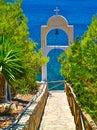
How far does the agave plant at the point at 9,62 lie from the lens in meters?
14.8

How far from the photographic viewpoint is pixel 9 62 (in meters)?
15.2

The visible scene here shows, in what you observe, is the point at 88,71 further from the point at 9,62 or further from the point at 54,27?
the point at 54,27

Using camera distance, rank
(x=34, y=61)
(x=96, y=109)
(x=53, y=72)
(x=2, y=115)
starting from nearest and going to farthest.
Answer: (x=96, y=109) → (x=2, y=115) → (x=34, y=61) → (x=53, y=72)

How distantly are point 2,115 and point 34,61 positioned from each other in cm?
→ 714

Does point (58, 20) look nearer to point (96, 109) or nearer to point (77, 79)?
point (77, 79)

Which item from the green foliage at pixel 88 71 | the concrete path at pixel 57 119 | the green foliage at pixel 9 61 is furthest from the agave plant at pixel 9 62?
the green foliage at pixel 88 71

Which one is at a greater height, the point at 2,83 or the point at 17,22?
the point at 17,22

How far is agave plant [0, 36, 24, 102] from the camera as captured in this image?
14.8 m

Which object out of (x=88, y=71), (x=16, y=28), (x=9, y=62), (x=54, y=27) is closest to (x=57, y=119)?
(x=9, y=62)

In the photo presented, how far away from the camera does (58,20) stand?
96.0ft

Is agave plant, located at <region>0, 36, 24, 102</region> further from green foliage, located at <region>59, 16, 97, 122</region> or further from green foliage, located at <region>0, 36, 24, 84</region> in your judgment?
green foliage, located at <region>59, 16, 97, 122</region>

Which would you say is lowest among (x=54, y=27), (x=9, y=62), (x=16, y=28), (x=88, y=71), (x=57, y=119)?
(x=57, y=119)

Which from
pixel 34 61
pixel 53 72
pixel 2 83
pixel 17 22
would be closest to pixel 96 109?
pixel 2 83

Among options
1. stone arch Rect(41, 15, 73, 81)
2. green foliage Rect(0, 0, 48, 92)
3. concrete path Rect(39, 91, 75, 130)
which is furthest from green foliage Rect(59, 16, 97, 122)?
stone arch Rect(41, 15, 73, 81)
